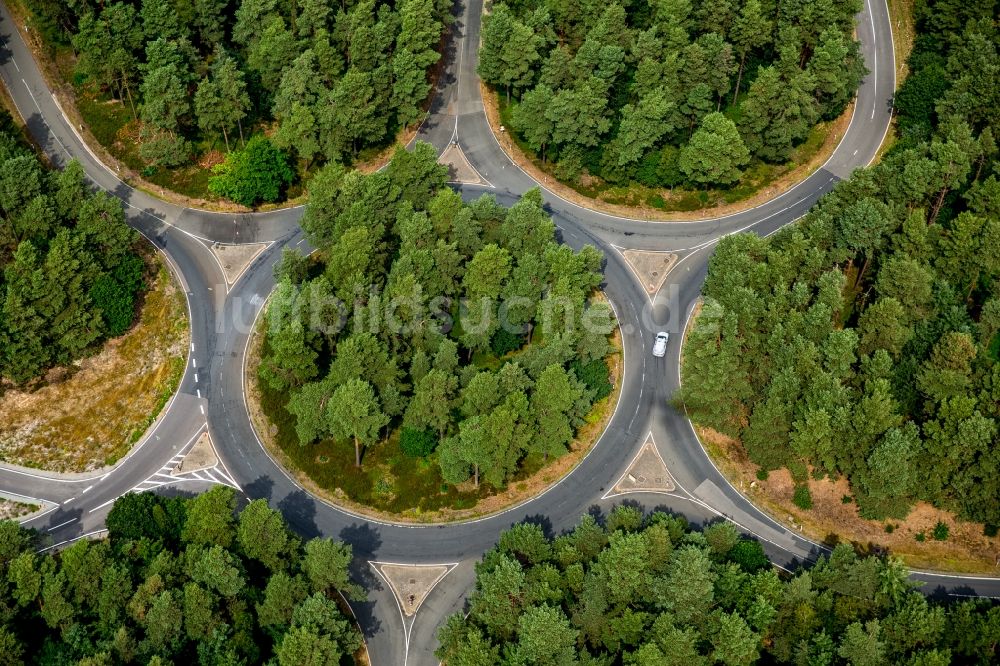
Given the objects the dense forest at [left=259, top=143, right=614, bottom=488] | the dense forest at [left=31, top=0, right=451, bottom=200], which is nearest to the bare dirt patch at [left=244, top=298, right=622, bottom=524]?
the dense forest at [left=259, top=143, right=614, bottom=488]

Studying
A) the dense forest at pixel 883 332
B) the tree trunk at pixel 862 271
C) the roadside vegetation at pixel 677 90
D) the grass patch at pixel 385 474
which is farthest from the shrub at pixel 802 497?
the roadside vegetation at pixel 677 90

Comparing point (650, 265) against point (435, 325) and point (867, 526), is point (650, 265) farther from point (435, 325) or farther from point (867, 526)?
point (867, 526)

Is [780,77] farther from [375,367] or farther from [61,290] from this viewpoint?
[61,290]

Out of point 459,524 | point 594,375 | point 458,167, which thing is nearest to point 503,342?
point 594,375

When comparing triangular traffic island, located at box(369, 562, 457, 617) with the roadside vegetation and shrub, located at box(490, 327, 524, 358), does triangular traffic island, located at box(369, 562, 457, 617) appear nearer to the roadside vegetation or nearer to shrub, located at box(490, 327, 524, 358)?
shrub, located at box(490, 327, 524, 358)

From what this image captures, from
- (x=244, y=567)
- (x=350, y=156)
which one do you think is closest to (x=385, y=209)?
(x=350, y=156)

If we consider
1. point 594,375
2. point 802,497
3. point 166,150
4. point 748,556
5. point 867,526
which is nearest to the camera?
point 748,556
